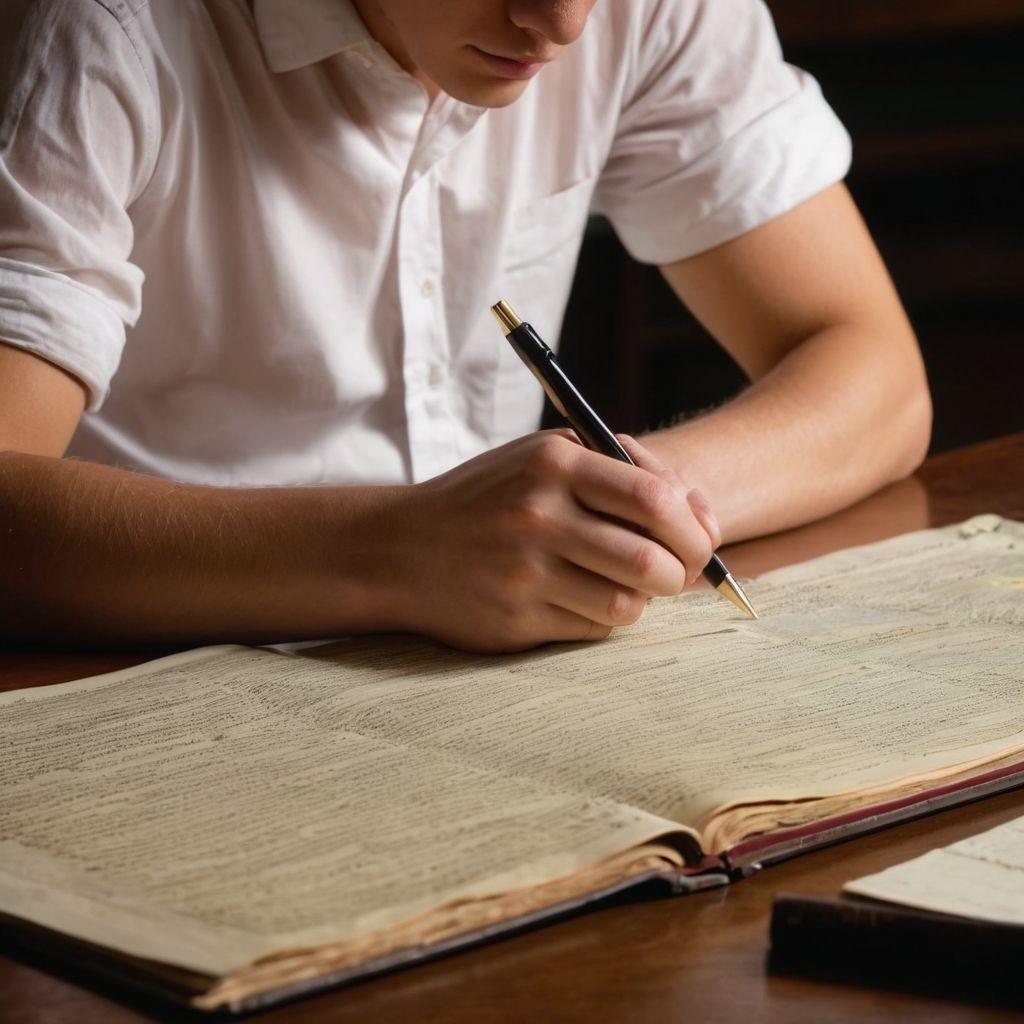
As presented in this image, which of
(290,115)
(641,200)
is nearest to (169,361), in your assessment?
(290,115)

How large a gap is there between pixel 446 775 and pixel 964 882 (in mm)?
238

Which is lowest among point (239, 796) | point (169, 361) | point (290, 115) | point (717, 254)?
point (239, 796)

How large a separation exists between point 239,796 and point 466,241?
0.92 meters

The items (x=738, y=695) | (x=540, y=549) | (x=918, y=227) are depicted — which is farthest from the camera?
(x=918, y=227)

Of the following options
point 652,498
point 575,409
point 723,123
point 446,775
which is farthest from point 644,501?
point 723,123

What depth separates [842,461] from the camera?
1306 millimetres

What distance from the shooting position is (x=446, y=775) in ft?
2.20

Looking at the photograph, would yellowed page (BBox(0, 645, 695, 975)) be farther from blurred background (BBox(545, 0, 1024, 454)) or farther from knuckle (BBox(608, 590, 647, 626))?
blurred background (BBox(545, 0, 1024, 454))

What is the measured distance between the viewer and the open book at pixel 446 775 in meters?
0.54

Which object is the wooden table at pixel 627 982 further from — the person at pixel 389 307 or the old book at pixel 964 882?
the person at pixel 389 307

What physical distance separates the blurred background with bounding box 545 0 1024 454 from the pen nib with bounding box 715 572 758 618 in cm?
247

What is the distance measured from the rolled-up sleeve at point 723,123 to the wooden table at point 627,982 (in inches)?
38.9

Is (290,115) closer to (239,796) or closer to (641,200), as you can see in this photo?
(641,200)

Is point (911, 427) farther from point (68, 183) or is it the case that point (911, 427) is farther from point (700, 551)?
point (68, 183)
